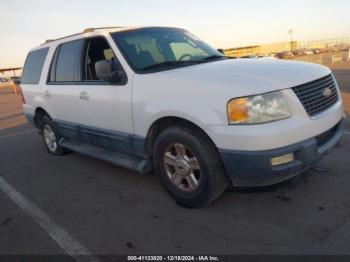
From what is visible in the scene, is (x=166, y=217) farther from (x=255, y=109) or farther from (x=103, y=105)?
(x=103, y=105)

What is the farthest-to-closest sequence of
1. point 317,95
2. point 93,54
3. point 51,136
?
point 51,136 < point 93,54 < point 317,95

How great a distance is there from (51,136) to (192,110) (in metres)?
3.91

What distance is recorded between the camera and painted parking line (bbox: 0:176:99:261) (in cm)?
305

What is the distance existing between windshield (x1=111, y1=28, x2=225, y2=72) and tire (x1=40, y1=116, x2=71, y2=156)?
2.38m

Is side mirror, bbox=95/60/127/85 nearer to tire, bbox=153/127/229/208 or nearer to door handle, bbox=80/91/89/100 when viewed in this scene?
door handle, bbox=80/91/89/100

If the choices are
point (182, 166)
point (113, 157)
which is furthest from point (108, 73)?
point (182, 166)

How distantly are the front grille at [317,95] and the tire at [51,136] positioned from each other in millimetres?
4174

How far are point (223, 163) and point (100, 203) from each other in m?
1.71

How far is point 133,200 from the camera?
13.3 feet

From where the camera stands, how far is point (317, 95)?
3.34 metres

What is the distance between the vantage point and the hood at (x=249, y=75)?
302cm

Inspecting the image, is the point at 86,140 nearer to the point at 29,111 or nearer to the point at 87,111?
the point at 87,111

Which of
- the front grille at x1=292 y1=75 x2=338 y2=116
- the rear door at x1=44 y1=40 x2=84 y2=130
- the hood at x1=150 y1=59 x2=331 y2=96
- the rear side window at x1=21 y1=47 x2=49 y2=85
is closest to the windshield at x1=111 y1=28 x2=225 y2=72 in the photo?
the hood at x1=150 y1=59 x2=331 y2=96

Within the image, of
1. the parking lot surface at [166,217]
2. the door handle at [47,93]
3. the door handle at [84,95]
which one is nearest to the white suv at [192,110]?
the door handle at [84,95]
